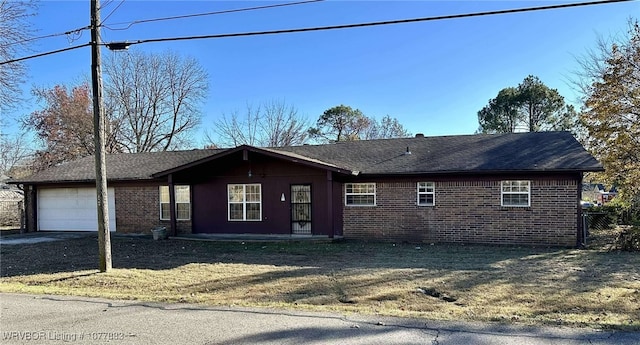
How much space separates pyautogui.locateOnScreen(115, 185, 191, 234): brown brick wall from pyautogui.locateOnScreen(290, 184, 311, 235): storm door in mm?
4491

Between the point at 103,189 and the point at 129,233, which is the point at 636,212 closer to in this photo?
the point at 103,189

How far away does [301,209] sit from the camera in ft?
52.2

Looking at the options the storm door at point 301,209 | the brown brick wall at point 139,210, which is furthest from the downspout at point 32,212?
the storm door at point 301,209

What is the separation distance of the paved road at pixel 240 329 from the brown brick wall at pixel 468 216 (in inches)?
347

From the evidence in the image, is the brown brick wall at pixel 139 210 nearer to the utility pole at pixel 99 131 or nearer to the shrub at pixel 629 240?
the utility pole at pixel 99 131

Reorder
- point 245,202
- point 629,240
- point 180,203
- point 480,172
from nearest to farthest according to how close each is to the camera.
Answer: point 629,240 → point 480,172 → point 245,202 → point 180,203

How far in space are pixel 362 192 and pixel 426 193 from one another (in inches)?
85.8

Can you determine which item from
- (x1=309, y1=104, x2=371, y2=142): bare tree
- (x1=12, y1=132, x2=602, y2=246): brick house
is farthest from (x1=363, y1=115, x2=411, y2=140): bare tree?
(x1=12, y1=132, x2=602, y2=246): brick house

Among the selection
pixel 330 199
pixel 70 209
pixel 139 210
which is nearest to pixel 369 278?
pixel 330 199

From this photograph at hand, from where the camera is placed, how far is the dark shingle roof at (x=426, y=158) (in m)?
13.6

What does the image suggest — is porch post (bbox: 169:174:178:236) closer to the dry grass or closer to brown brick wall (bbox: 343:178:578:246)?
the dry grass

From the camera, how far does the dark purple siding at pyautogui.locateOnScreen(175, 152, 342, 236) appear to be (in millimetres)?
15562

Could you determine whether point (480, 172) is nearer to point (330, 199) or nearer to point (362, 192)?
point (362, 192)

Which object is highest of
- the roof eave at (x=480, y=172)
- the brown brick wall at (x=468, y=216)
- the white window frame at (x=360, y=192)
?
the roof eave at (x=480, y=172)
